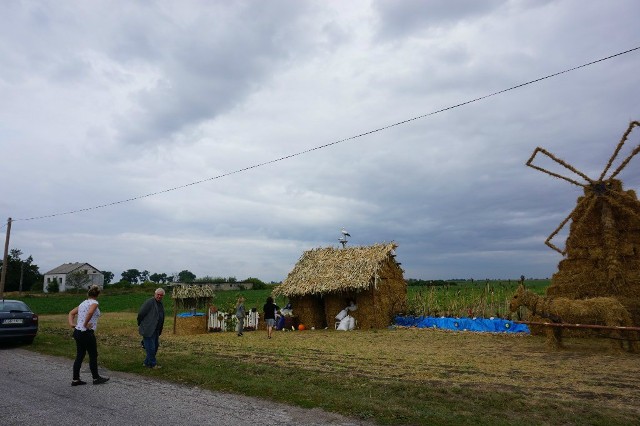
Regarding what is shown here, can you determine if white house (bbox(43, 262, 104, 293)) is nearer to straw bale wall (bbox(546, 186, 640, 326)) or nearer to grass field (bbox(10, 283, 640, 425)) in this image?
grass field (bbox(10, 283, 640, 425))

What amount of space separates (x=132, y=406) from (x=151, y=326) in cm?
382

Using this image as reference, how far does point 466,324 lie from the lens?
2014 cm

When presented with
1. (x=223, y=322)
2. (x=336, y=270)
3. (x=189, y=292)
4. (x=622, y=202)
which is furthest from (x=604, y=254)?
(x=189, y=292)

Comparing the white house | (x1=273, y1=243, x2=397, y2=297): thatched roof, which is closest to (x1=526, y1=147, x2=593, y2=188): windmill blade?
(x1=273, y1=243, x2=397, y2=297): thatched roof

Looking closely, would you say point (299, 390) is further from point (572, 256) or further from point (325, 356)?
point (572, 256)

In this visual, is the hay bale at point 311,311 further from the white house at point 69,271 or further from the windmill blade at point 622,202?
the white house at point 69,271

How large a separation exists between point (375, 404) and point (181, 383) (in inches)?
162

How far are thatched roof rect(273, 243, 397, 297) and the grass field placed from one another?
536cm

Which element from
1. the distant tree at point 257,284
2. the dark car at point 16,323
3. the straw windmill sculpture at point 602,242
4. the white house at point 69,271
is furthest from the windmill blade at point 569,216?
the white house at point 69,271

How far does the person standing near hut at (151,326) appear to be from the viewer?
34.8 feet

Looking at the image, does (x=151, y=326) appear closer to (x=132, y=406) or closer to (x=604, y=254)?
(x=132, y=406)

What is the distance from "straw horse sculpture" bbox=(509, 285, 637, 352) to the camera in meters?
13.3

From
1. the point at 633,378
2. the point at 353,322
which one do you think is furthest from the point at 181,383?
the point at 353,322

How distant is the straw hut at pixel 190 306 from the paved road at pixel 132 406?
1252 centimetres
